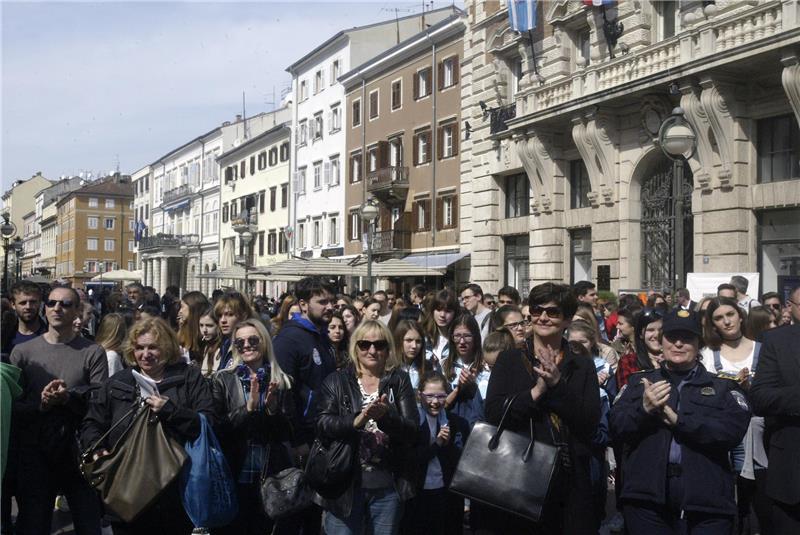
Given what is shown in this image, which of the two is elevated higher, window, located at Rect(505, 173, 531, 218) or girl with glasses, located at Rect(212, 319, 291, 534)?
window, located at Rect(505, 173, 531, 218)

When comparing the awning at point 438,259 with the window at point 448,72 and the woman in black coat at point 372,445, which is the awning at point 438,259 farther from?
the woman in black coat at point 372,445

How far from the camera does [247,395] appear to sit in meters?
5.92

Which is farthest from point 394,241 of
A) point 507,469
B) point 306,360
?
point 507,469

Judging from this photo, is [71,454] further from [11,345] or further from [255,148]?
[255,148]

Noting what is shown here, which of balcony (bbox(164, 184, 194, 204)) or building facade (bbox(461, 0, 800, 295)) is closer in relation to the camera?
building facade (bbox(461, 0, 800, 295))

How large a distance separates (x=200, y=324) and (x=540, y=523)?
4.63 m

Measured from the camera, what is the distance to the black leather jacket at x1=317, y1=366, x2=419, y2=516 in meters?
5.21

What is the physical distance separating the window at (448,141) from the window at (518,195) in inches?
183

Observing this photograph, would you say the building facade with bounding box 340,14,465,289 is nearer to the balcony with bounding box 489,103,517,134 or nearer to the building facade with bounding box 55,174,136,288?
the balcony with bounding box 489,103,517,134

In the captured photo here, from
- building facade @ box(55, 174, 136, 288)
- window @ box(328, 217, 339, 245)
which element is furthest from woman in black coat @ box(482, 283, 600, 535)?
building facade @ box(55, 174, 136, 288)

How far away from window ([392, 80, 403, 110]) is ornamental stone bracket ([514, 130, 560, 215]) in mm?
12609

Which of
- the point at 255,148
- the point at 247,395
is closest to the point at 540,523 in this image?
the point at 247,395

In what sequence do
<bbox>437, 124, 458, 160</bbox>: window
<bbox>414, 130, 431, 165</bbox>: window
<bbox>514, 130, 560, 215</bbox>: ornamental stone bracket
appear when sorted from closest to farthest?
1. <bbox>514, 130, 560, 215</bbox>: ornamental stone bracket
2. <bbox>437, 124, 458, 160</bbox>: window
3. <bbox>414, 130, 431, 165</bbox>: window

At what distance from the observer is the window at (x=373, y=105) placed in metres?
40.6
